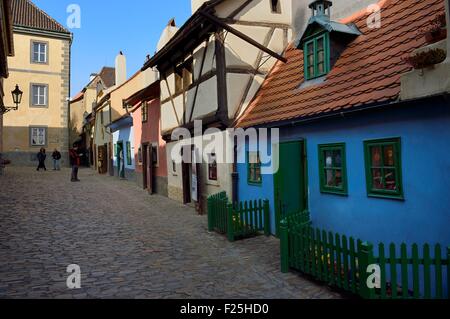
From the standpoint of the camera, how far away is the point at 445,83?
14.7ft

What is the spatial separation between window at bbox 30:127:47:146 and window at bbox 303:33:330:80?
26500mm

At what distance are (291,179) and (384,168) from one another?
2333mm

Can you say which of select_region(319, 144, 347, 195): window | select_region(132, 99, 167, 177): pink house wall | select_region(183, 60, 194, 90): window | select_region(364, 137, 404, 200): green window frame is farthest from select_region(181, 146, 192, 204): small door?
select_region(364, 137, 404, 200): green window frame

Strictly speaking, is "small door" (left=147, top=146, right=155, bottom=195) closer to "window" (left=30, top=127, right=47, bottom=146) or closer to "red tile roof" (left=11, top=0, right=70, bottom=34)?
"window" (left=30, top=127, right=47, bottom=146)

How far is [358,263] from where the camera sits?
4562 millimetres

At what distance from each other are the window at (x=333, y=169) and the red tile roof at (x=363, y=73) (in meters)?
0.72

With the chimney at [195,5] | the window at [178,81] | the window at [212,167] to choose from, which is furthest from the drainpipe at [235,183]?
the chimney at [195,5]

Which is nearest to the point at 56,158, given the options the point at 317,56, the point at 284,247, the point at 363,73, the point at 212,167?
the point at 212,167

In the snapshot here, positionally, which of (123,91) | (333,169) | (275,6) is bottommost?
(333,169)

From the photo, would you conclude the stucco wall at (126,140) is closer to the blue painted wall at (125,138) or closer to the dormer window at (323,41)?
the blue painted wall at (125,138)

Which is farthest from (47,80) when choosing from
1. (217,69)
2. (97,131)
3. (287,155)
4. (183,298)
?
(183,298)

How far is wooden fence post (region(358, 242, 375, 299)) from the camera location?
432 cm

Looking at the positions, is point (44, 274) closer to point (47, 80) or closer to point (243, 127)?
point (243, 127)

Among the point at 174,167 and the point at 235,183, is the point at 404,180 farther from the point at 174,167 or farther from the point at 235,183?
the point at 174,167
